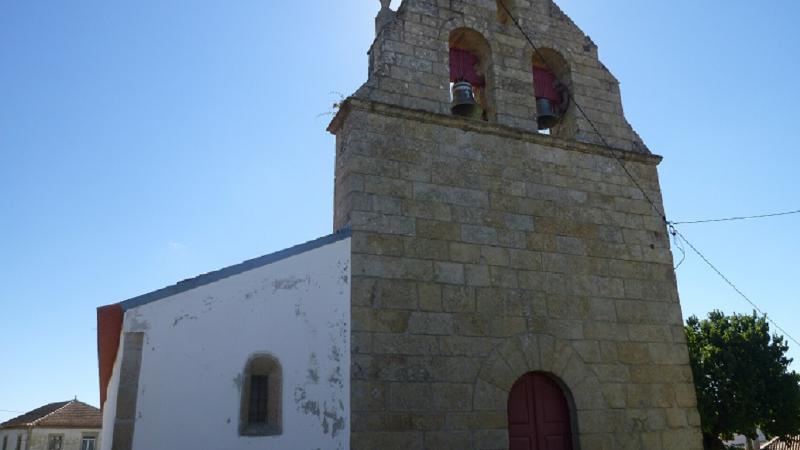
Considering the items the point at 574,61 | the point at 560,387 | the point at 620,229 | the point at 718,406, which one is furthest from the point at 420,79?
the point at 718,406

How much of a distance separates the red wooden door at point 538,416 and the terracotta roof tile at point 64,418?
1121 inches

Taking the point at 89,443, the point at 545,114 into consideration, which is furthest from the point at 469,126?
the point at 89,443

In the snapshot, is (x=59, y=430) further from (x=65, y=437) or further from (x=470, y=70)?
(x=470, y=70)

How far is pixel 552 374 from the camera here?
5.53 m

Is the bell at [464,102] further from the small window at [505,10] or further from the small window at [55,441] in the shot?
the small window at [55,441]

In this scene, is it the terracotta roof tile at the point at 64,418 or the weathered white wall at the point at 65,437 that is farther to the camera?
the terracotta roof tile at the point at 64,418

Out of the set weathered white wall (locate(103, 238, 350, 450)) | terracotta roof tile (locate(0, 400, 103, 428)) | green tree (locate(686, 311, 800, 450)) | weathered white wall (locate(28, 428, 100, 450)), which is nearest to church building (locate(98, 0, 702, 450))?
weathered white wall (locate(103, 238, 350, 450))

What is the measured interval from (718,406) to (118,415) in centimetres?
1729

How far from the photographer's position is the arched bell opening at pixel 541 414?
5.36 m

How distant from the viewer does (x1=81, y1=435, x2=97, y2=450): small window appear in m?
27.8

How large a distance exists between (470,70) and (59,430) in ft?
96.9

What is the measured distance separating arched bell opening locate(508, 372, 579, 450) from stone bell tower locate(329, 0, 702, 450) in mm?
15

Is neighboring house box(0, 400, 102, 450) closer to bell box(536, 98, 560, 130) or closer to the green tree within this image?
the green tree

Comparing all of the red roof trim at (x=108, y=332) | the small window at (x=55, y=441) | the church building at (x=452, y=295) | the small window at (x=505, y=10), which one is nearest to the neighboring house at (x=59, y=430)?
the small window at (x=55, y=441)
